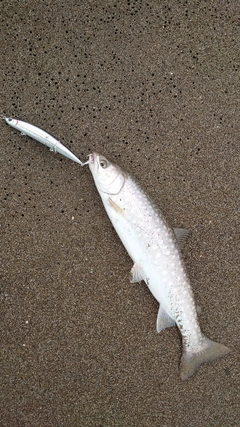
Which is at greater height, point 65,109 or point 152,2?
point 152,2

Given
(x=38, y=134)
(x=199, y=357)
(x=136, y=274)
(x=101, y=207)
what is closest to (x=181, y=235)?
(x=136, y=274)

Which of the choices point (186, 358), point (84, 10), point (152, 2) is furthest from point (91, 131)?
point (186, 358)

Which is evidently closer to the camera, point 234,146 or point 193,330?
point 193,330

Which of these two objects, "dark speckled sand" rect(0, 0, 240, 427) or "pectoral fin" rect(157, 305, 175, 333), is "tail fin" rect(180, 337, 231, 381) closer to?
"dark speckled sand" rect(0, 0, 240, 427)

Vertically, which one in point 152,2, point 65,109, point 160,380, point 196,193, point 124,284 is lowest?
point 160,380

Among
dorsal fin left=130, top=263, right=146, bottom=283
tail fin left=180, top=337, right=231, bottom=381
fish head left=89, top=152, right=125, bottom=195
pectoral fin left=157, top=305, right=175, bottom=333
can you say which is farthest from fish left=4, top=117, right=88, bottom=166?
tail fin left=180, top=337, right=231, bottom=381

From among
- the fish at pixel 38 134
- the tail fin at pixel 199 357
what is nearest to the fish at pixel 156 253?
the tail fin at pixel 199 357

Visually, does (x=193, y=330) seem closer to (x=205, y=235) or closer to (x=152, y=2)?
(x=205, y=235)
